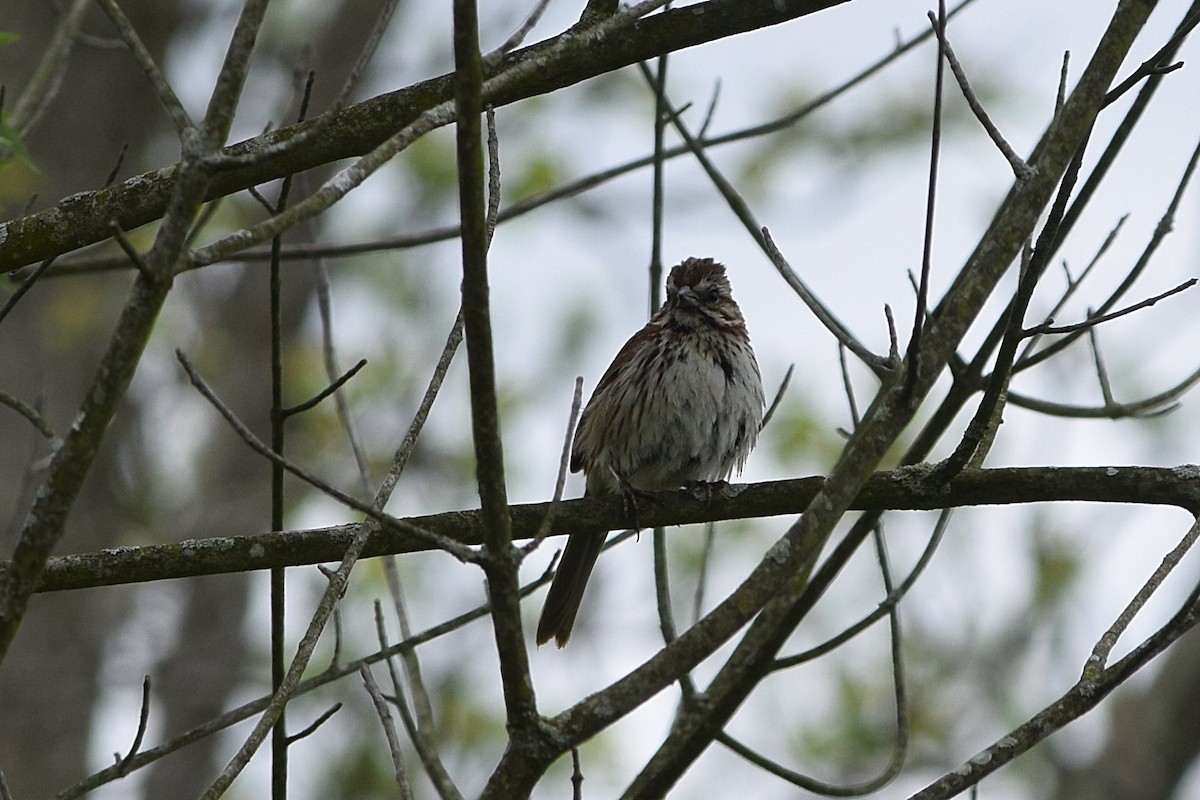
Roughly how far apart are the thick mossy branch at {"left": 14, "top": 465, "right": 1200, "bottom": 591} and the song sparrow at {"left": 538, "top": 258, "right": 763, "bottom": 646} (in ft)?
6.60

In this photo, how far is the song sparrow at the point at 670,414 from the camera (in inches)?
231

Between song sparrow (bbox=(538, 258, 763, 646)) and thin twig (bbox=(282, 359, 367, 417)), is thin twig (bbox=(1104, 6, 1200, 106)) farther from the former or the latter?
song sparrow (bbox=(538, 258, 763, 646))

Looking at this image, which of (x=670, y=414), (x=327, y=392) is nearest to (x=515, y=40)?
(x=327, y=392)

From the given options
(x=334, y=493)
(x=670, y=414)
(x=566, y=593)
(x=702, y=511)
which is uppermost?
(x=670, y=414)

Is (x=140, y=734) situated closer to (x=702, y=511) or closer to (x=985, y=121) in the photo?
(x=702, y=511)

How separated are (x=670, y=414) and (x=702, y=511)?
2.11 m

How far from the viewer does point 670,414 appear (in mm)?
5855

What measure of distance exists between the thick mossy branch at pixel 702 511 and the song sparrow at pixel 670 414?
Answer: 201cm

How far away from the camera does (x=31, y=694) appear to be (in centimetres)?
919

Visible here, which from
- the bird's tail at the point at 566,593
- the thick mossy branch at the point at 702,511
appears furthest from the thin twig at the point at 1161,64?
the bird's tail at the point at 566,593

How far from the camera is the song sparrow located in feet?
19.3

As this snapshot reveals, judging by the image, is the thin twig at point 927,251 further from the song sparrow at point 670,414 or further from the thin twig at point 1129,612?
the song sparrow at point 670,414

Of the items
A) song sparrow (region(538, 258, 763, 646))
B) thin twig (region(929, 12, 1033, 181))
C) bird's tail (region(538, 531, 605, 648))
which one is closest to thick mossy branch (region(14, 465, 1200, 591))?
thin twig (region(929, 12, 1033, 181))

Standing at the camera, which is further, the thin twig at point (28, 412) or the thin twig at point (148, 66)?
the thin twig at point (28, 412)
